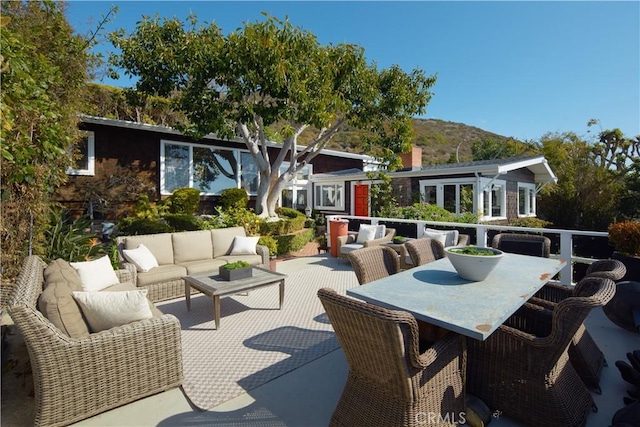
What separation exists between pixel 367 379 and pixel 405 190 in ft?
39.5

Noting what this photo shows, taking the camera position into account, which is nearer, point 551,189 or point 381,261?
point 381,261

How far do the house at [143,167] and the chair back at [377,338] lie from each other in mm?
9712

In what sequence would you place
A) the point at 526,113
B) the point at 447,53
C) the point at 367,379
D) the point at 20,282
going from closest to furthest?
the point at 367,379 → the point at 20,282 → the point at 447,53 → the point at 526,113

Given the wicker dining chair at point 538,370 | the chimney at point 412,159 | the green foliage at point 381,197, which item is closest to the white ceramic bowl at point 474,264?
the wicker dining chair at point 538,370

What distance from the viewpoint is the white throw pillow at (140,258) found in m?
4.57

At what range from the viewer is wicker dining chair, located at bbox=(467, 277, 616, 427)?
6.19ft

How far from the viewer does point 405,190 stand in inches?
524

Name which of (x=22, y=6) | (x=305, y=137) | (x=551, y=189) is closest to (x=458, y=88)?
(x=551, y=189)

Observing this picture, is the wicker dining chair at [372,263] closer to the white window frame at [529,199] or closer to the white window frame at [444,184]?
the white window frame at [444,184]

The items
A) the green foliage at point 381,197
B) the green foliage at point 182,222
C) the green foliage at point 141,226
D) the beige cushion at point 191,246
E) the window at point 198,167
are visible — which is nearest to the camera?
the beige cushion at point 191,246

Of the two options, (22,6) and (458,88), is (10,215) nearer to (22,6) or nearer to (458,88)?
(22,6)

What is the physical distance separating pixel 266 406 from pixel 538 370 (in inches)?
73.9

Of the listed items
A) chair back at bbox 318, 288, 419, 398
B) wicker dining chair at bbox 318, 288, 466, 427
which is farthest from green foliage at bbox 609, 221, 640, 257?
chair back at bbox 318, 288, 419, 398

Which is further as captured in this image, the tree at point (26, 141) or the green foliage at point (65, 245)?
the green foliage at point (65, 245)
